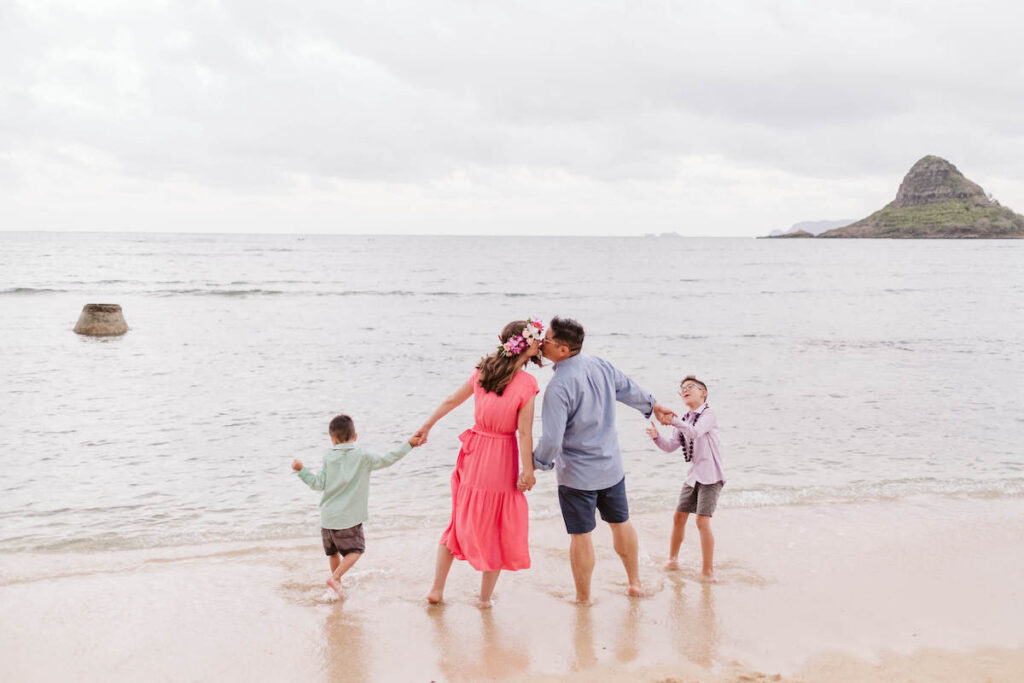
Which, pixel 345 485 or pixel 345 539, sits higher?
pixel 345 485

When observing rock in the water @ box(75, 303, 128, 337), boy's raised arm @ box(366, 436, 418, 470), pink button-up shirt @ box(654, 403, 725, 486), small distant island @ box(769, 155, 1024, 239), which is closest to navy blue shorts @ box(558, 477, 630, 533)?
pink button-up shirt @ box(654, 403, 725, 486)

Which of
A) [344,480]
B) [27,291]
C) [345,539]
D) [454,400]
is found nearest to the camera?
[454,400]

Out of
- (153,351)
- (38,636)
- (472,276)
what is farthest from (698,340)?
(472,276)

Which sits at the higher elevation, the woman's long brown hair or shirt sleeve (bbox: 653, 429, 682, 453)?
the woman's long brown hair

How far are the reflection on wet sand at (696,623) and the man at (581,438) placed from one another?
0.67m

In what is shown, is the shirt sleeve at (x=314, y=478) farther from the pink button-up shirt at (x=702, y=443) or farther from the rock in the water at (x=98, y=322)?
the rock in the water at (x=98, y=322)

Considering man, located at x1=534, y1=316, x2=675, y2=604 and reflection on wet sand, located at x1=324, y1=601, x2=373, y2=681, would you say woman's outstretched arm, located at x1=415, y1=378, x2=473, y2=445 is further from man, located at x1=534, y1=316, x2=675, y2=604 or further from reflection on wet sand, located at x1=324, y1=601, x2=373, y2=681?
reflection on wet sand, located at x1=324, y1=601, x2=373, y2=681

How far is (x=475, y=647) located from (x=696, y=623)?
4.88 feet

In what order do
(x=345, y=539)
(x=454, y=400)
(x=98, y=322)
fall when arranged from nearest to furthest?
(x=454, y=400)
(x=345, y=539)
(x=98, y=322)

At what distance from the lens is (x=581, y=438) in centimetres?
511

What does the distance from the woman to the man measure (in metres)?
0.13

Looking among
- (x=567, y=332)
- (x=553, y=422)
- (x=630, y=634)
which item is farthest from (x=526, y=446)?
(x=630, y=634)

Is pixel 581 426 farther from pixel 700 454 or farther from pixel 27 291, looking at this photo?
pixel 27 291

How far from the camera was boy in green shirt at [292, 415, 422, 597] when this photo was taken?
542cm
